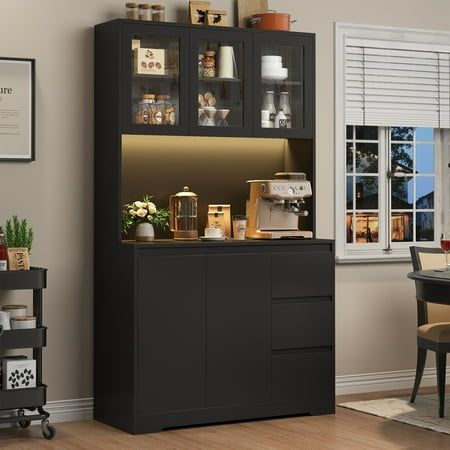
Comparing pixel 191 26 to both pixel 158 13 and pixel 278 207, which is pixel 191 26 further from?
pixel 278 207

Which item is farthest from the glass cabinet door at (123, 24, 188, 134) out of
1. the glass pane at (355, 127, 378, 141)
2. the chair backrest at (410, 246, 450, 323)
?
the chair backrest at (410, 246, 450, 323)

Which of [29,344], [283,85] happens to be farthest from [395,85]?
[29,344]

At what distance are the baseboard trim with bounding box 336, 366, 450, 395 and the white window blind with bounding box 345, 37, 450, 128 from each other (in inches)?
62.1

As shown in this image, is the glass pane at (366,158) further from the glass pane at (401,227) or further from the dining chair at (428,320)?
the dining chair at (428,320)

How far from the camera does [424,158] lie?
678cm

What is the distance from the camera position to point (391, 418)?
18.4ft

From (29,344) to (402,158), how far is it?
282 centimetres

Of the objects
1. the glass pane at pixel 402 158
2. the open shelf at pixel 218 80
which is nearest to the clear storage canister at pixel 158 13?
the open shelf at pixel 218 80

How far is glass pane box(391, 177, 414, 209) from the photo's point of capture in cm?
667

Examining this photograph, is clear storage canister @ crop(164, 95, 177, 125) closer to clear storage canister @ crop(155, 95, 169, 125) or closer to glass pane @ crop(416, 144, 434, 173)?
clear storage canister @ crop(155, 95, 169, 125)

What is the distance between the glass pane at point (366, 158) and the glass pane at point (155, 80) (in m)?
1.55

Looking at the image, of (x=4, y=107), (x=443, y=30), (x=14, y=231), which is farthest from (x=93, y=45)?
(x=443, y=30)

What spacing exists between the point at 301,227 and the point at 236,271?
662mm

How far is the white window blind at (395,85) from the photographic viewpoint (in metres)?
6.38
